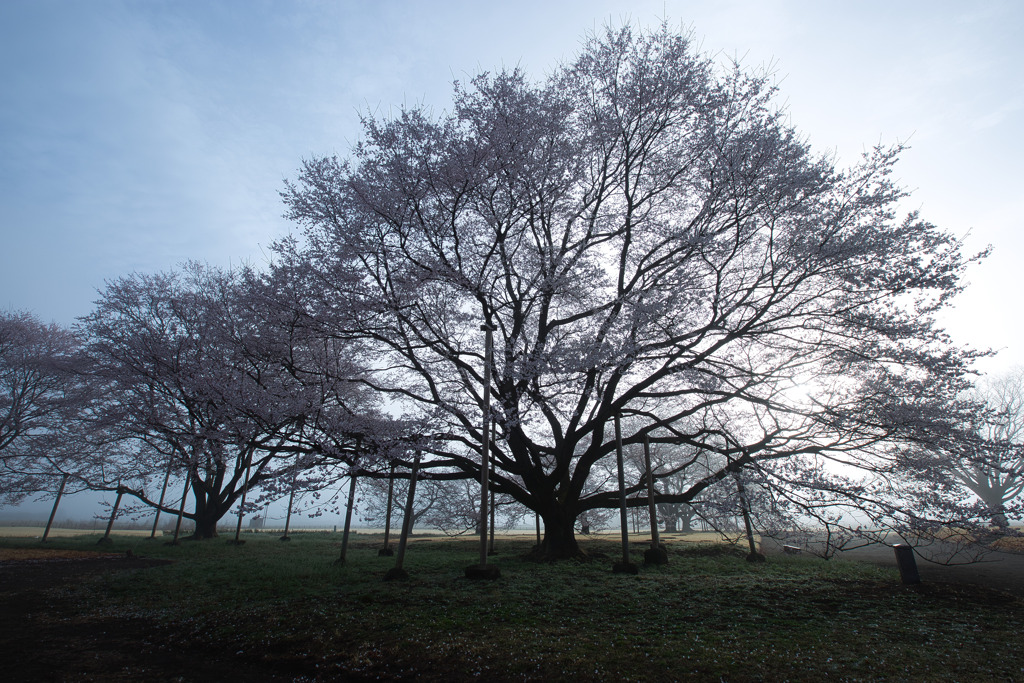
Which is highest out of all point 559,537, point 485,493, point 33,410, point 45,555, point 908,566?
point 33,410

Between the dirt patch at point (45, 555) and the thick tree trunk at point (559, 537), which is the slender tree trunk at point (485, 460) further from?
the dirt patch at point (45, 555)

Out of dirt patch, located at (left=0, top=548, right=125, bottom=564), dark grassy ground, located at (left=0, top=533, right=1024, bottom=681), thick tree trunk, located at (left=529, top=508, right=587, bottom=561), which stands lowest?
dark grassy ground, located at (left=0, top=533, right=1024, bottom=681)

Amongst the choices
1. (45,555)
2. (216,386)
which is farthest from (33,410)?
(216,386)

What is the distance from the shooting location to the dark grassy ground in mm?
5227

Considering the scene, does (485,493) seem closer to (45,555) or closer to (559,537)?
(559,537)

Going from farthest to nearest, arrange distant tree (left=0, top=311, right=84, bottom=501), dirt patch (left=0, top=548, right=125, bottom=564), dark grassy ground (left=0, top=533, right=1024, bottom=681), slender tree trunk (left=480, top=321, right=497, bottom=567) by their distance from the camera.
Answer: distant tree (left=0, top=311, right=84, bottom=501), dirt patch (left=0, top=548, right=125, bottom=564), slender tree trunk (left=480, top=321, right=497, bottom=567), dark grassy ground (left=0, top=533, right=1024, bottom=681)

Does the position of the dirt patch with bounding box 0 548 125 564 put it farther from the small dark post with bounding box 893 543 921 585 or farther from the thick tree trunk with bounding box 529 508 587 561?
the small dark post with bounding box 893 543 921 585

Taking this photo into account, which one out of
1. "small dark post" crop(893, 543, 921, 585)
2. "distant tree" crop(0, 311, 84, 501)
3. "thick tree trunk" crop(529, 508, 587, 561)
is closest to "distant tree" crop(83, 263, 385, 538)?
"distant tree" crop(0, 311, 84, 501)

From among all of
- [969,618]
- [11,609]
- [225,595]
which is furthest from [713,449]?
[11,609]

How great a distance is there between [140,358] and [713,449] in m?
23.8

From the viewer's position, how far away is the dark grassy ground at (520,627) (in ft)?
17.1

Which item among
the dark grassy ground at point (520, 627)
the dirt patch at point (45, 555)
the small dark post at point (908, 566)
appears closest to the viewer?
the dark grassy ground at point (520, 627)

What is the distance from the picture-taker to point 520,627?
6.70m

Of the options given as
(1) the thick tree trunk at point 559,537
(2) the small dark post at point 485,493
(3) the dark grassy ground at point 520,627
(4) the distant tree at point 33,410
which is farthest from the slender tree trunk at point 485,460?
(4) the distant tree at point 33,410
